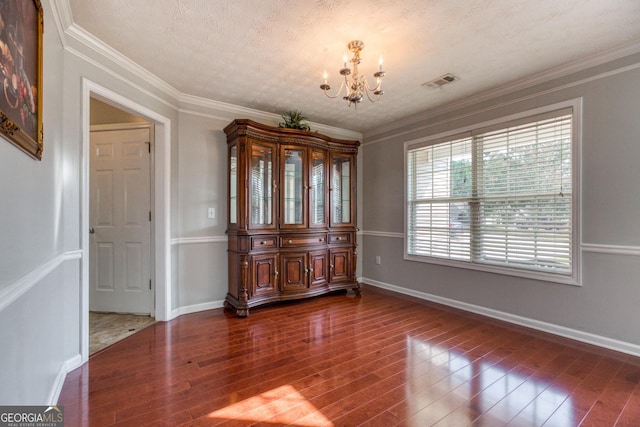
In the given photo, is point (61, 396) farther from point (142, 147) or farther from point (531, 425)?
point (531, 425)

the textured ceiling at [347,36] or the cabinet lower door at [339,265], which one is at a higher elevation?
the textured ceiling at [347,36]

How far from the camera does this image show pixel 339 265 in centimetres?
412

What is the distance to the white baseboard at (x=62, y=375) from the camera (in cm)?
175

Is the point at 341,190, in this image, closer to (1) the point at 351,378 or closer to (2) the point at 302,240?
(2) the point at 302,240

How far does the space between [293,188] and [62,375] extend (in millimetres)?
2632

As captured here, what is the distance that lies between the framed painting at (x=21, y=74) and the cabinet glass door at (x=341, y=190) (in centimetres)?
304

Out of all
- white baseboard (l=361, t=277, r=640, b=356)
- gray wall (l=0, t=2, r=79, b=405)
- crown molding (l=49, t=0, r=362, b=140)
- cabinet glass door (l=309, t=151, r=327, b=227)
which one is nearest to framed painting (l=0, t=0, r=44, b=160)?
gray wall (l=0, t=2, r=79, b=405)

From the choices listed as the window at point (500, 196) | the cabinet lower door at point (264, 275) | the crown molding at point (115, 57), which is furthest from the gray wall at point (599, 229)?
the crown molding at point (115, 57)

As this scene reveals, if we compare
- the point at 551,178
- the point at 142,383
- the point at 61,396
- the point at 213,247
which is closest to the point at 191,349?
the point at 142,383

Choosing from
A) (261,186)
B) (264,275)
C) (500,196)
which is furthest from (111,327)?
(500,196)

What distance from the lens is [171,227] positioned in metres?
3.22

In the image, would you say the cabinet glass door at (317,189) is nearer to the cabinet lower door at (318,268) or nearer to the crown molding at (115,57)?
the cabinet lower door at (318,268)

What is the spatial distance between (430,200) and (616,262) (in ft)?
6.08

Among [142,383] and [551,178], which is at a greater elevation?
[551,178]
